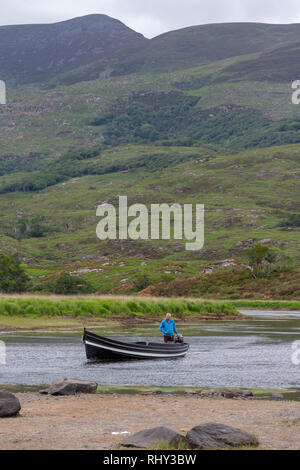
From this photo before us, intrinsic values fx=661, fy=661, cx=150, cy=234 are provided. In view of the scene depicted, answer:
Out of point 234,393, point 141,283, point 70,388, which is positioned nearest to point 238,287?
point 141,283

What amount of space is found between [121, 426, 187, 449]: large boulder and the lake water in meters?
14.4

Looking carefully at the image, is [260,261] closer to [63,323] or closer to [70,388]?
[63,323]

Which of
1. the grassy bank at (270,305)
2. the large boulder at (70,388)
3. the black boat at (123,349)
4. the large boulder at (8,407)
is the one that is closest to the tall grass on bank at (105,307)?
the grassy bank at (270,305)

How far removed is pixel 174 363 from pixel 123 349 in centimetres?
356

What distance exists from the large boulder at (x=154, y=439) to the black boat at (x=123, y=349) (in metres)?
20.6

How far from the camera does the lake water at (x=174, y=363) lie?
110 feet

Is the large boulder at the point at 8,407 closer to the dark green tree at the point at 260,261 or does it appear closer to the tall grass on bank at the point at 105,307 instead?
the tall grass on bank at the point at 105,307

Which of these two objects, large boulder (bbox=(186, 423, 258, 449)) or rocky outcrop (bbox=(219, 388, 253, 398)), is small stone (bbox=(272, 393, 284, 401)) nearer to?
rocky outcrop (bbox=(219, 388, 253, 398))

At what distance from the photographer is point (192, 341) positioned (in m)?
54.7

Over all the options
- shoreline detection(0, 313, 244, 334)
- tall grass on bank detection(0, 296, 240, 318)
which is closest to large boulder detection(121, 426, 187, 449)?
shoreline detection(0, 313, 244, 334)

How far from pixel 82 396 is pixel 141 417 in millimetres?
5197

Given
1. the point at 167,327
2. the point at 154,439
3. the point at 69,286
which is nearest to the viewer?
the point at 154,439

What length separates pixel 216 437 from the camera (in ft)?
58.9
